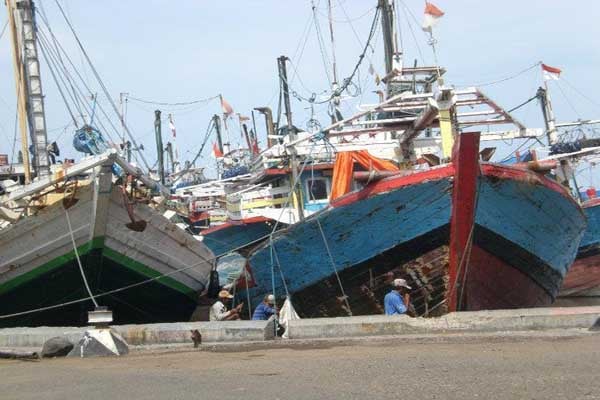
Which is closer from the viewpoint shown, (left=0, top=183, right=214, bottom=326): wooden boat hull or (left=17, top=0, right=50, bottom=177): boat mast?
(left=0, top=183, right=214, bottom=326): wooden boat hull

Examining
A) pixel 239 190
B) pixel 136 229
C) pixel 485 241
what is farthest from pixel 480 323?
pixel 239 190

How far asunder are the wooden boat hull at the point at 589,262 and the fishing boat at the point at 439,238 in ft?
26.6

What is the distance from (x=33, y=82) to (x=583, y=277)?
14.3 m

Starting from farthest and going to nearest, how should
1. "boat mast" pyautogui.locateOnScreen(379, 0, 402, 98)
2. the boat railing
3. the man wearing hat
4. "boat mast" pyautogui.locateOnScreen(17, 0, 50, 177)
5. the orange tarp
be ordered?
the boat railing, "boat mast" pyautogui.locateOnScreen(379, 0, 402, 98), "boat mast" pyautogui.locateOnScreen(17, 0, 50, 177), the orange tarp, the man wearing hat

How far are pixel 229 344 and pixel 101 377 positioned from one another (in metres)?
2.19

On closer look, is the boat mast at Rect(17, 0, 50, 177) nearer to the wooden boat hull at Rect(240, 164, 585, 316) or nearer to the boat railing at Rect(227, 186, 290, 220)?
the wooden boat hull at Rect(240, 164, 585, 316)

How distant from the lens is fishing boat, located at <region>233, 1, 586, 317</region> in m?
9.82

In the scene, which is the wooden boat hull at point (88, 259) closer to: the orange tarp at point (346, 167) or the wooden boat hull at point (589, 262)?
the orange tarp at point (346, 167)

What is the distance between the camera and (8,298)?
39.1ft

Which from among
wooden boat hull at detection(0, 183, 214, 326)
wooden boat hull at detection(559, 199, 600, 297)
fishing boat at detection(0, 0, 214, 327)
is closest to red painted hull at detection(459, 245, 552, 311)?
wooden boat hull at detection(0, 183, 214, 326)

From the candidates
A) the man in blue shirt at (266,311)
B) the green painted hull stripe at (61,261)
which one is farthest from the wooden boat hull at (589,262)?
the green painted hull stripe at (61,261)

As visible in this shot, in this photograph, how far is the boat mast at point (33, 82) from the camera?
13.1m

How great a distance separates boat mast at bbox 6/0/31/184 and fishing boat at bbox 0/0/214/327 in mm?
230

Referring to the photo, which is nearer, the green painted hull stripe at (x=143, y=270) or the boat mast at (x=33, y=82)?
the green painted hull stripe at (x=143, y=270)
